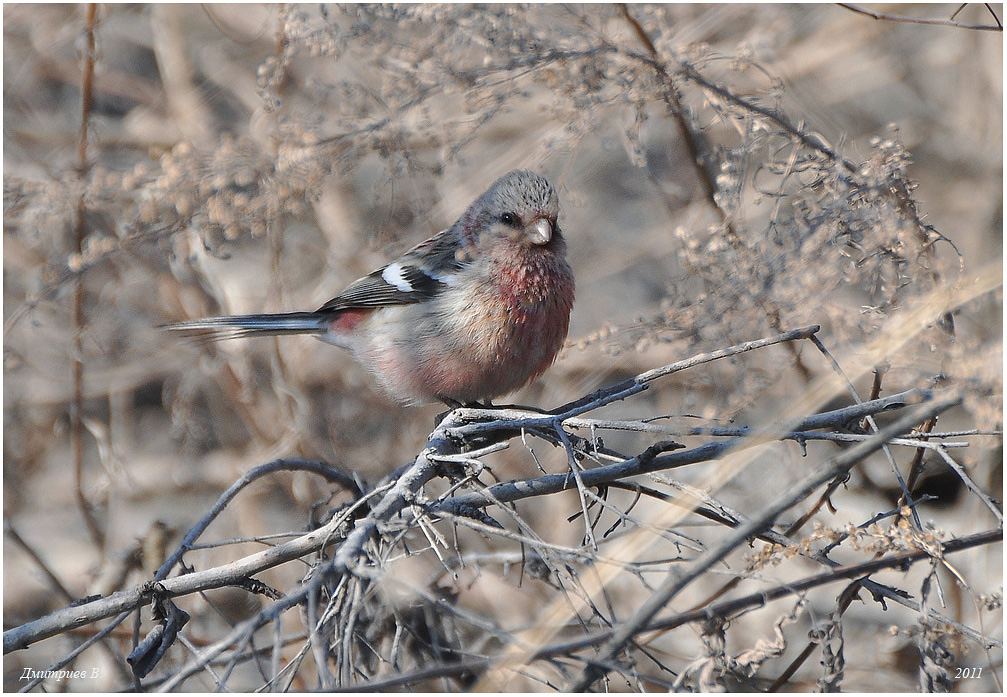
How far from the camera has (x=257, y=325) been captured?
4.12 m

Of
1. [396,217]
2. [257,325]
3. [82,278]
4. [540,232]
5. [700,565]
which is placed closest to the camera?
[700,565]

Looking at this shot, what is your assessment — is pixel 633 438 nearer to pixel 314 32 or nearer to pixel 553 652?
pixel 314 32

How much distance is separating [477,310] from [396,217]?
1.21 meters

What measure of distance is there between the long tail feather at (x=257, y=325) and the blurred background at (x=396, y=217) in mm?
324

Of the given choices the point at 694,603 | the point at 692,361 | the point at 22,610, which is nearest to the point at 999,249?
the point at 694,603

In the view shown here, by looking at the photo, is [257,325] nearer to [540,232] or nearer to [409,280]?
[409,280]

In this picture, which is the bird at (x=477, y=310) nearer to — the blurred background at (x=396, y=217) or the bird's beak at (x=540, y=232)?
the bird's beak at (x=540, y=232)

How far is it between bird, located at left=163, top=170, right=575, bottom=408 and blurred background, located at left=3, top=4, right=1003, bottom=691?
243 mm

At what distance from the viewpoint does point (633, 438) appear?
18.7 feet

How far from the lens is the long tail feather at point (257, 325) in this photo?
407 centimetres

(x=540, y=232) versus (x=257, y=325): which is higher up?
(x=540, y=232)

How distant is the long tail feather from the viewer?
4.07 metres

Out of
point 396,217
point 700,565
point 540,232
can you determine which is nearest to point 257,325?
point 396,217

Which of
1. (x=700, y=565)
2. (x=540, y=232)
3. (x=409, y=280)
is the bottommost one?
(x=700, y=565)
